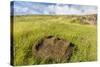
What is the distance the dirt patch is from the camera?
6.29 ft

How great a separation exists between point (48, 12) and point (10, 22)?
431mm

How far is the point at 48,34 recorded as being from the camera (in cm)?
197

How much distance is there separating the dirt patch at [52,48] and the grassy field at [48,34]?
45mm

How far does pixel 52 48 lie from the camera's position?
6.43 feet

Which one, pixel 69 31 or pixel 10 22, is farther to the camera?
pixel 69 31

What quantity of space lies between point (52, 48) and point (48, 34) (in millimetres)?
160

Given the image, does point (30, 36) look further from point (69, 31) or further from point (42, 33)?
point (69, 31)

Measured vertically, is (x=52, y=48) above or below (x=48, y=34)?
below

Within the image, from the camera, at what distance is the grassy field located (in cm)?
185

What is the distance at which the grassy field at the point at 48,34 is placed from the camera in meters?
1.85

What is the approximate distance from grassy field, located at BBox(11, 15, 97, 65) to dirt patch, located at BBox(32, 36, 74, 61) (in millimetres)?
45

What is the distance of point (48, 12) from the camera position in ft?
6.48

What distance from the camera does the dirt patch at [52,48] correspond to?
6.29ft
